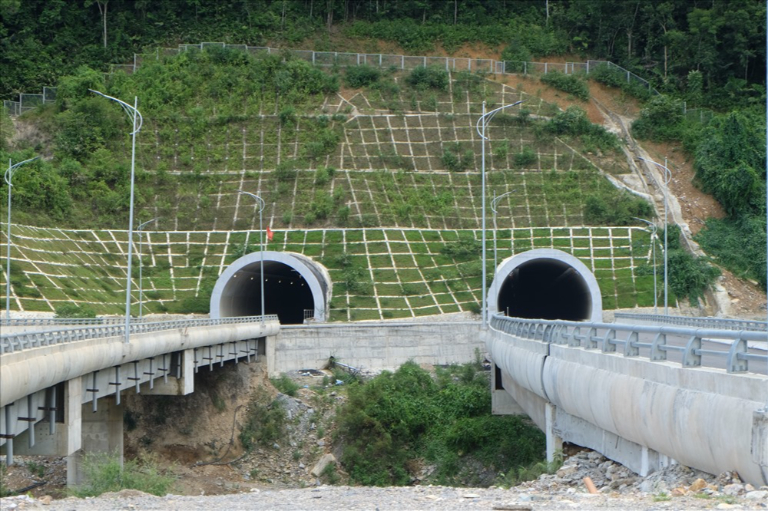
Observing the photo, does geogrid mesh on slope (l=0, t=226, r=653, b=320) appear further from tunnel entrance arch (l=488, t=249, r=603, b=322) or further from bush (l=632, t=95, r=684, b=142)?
bush (l=632, t=95, r=684, b=142)

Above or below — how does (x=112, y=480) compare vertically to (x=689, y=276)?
below

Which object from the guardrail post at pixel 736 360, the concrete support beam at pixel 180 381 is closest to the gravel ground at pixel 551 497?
the guardrail post at pixel 736 360

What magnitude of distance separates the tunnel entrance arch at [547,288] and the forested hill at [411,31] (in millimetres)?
25465

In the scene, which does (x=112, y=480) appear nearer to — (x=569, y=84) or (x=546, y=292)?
(x=546, y=292)

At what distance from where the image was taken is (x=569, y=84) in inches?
3361

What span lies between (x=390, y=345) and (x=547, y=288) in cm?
2133

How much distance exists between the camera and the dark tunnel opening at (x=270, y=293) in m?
60.8

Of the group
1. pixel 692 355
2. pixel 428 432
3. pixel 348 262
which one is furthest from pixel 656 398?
pixel 348 262

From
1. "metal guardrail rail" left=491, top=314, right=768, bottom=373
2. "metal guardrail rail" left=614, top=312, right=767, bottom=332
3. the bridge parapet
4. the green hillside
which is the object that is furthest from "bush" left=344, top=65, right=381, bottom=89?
the bridge parapet

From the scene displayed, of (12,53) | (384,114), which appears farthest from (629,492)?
(12,53)

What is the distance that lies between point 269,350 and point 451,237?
763 inches

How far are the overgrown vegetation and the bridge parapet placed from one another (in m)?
12.1

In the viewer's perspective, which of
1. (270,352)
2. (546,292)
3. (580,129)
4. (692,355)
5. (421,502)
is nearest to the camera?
(692,355)

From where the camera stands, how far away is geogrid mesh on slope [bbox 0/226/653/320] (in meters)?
59.3
